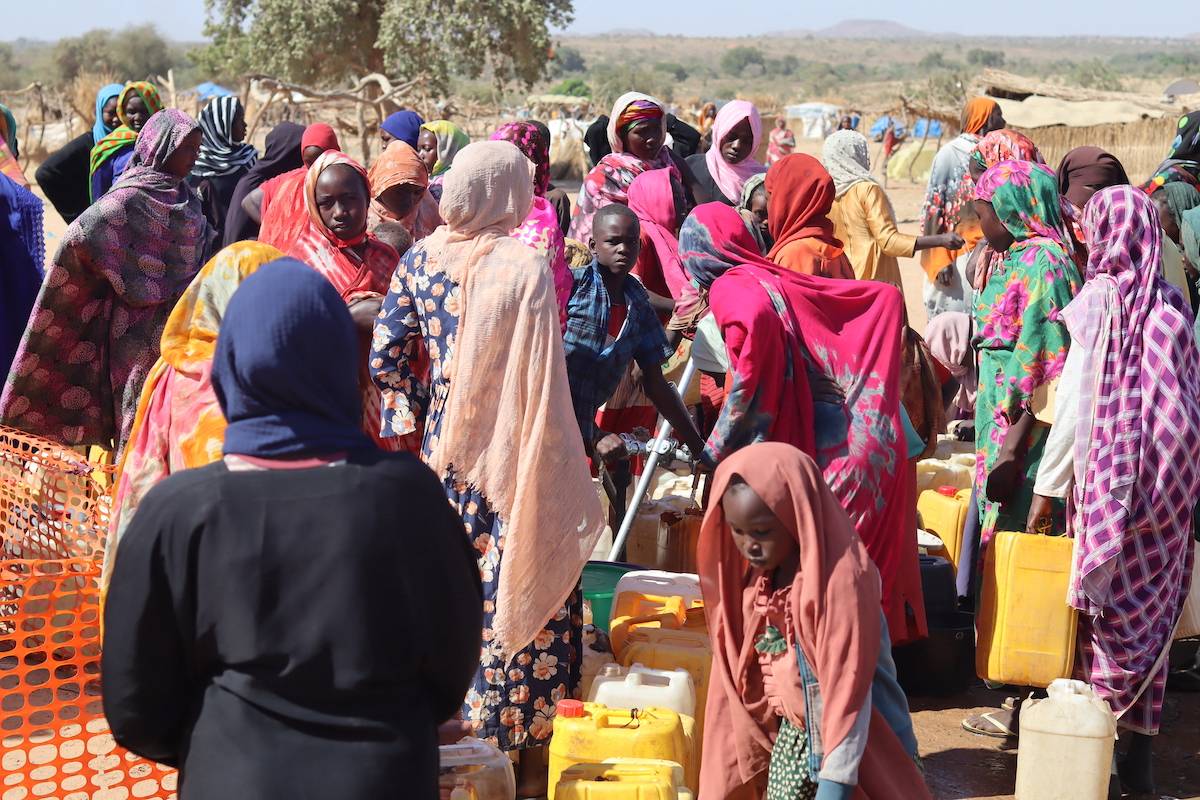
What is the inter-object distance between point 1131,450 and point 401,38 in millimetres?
27231

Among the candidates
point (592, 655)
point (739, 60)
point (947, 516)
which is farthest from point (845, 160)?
point (739, 60)

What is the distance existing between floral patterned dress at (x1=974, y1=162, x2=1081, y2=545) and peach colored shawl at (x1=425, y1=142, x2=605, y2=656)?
164 cm

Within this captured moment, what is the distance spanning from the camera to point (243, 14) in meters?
34.0

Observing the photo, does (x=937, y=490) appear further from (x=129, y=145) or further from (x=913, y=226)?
(x=913, y=226)

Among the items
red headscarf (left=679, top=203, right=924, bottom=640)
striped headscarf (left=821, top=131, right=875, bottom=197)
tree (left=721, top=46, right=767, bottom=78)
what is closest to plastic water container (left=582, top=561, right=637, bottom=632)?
red headscarf (left=679, top=203, right=924, bottom=640)

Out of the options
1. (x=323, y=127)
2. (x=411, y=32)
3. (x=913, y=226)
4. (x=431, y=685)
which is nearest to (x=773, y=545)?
(x=431, y=685)

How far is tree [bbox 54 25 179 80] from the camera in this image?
68.8m

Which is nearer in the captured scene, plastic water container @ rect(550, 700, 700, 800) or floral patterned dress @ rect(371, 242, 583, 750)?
plastic water container @ rect(550, 700, 700, 800)

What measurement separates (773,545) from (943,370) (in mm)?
2719

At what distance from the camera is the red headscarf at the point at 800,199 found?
5.45m

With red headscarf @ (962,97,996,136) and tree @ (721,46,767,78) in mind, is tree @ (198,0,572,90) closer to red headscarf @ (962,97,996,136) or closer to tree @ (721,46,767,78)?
red headscarf @ (962,97,996,136)

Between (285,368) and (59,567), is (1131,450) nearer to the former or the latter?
(285,368)

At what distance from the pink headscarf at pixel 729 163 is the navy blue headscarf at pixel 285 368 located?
Answer: 239 inches

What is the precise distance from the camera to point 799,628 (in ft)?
10.8
